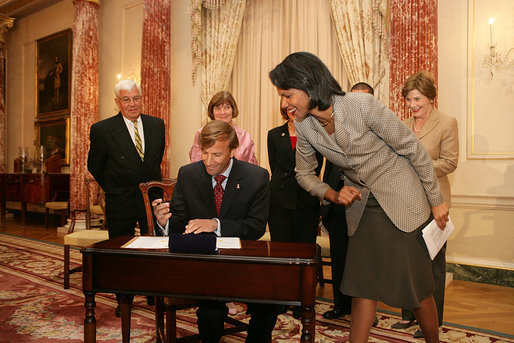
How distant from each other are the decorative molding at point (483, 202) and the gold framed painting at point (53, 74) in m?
8.33

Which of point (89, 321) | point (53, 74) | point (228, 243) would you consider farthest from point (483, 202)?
point (53, 74)

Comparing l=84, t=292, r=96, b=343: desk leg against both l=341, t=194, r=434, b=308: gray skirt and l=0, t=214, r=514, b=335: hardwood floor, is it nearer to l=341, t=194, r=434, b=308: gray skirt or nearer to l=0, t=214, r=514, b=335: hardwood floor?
l=341, t=194, r=434, b=308: gray skirt

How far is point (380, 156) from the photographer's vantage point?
6.23ft

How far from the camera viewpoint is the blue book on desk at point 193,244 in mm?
1727

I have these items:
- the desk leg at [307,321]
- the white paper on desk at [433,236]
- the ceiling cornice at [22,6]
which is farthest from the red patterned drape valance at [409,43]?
the ceiling cornice at [22,6]

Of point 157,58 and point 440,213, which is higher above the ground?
point 157,58

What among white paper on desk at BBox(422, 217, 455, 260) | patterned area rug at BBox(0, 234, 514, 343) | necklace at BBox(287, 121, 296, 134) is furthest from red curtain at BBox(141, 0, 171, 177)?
white paper on desk at BBox(422, 217, 455, 260)

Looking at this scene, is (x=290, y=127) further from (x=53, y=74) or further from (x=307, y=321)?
(x=53, y=74)

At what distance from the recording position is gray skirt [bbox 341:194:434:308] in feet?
6.21

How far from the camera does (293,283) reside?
1.66 metres

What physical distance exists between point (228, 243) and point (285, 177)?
52.4 inches

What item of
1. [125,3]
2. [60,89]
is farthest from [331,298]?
[60,89]

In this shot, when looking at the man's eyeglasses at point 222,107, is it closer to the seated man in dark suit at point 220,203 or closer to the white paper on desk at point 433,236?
the seated man in dark suit at point 220,203

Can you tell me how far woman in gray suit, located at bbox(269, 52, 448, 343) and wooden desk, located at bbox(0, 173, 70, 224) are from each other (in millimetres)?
7964
